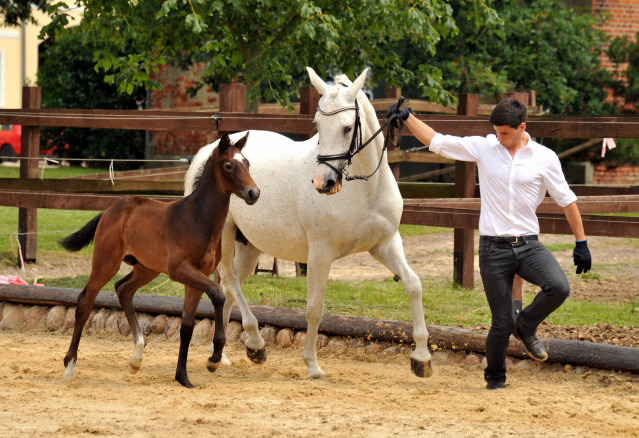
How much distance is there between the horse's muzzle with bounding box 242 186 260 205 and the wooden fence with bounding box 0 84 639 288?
2.34 meters

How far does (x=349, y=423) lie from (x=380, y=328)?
6.83ft

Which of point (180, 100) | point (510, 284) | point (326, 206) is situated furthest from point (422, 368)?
point (180, 100)

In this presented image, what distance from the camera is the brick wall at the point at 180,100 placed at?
68.5 ft

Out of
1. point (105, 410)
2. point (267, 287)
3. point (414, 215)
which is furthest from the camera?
point (267, 287)

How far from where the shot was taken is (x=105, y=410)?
5.38 meters

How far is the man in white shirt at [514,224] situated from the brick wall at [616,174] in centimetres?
1444

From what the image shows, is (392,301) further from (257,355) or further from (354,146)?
(354,146)

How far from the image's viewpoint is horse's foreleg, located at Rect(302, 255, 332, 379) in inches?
253

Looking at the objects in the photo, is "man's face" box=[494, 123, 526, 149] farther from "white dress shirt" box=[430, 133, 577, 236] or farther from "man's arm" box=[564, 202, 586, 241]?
"man's arm" box=[564, 202, 586, 241]

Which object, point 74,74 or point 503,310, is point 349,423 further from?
point 74,74

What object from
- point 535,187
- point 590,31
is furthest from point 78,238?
point 590,31

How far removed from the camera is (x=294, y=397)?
5.77 m

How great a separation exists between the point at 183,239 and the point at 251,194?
0.65 meters

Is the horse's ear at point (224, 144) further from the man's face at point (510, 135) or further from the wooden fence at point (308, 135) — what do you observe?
the wooden fence at point (308, 135)
